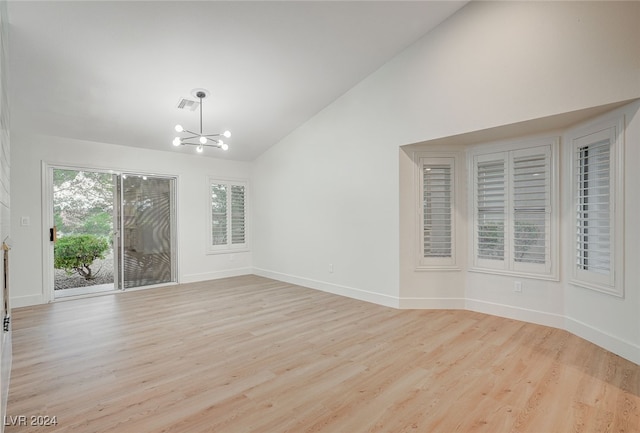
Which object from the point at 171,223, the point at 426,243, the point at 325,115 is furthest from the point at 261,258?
the point at 426,243

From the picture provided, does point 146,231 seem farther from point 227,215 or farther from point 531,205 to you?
point 531,205

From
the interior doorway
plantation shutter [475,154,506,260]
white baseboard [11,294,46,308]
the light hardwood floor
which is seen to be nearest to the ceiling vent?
the interior doorway

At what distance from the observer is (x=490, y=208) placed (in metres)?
4.34

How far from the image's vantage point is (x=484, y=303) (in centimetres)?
437

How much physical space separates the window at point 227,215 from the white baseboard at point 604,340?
5.96m

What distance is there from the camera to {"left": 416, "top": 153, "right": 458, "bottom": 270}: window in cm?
457

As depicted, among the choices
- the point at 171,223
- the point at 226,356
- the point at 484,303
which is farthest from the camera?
the point at 171,223

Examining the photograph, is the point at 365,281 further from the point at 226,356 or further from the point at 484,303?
the point at 226,356

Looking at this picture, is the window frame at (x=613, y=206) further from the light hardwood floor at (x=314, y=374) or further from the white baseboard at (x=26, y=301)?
the white baseboard at (x=26, y=301)

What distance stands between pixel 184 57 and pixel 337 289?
401 cm

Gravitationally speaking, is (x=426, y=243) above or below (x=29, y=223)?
below

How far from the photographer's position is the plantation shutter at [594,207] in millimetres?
3246

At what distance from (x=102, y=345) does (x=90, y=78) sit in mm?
3188

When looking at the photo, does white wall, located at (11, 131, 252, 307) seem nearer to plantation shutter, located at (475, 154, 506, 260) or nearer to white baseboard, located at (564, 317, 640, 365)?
plantation shutter, located at (475, 154, 506, 260)
